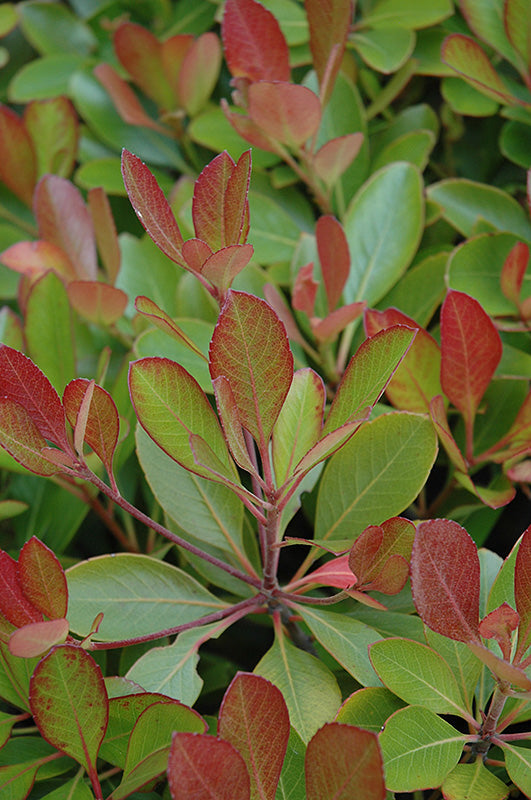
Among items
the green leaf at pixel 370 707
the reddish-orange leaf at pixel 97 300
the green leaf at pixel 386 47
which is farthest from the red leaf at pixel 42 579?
the green leaf at pixel 386 47

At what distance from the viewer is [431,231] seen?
92 centimetres

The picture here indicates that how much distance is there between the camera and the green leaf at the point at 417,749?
495mm

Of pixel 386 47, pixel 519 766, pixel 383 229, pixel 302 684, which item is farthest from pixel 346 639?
pixel 386 47

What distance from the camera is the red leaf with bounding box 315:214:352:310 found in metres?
0.73

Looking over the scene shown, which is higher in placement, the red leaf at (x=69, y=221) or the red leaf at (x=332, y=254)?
the red leaf at (x=69, y=221)

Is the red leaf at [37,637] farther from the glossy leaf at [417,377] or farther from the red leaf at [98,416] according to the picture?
the glossy leaf at [417,377]

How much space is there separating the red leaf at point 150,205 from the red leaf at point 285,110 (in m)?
0.25

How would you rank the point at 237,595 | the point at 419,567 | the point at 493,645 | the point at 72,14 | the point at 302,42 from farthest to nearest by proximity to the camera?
the point at 72,14
the point at 302,42
the point at 237,595
the point at 493,645
the point at 419,567

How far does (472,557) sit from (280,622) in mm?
203

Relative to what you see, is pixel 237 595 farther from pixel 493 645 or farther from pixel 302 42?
pixel 302 42

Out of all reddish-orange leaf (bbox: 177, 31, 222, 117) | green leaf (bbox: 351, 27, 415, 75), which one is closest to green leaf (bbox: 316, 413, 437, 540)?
green leaf (bbox: 351, 27, 415, 75)

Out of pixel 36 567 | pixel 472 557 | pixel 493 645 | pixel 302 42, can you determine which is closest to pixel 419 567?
pixel 472 557

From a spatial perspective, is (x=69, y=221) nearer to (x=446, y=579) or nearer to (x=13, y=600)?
(x=13, y=600)

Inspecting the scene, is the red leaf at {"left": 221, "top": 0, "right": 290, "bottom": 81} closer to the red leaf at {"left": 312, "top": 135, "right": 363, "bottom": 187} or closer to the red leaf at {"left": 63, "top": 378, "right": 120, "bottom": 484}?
the red leaf at {"left": 312, "top": 135, "right": 363, "bottom": 187}
